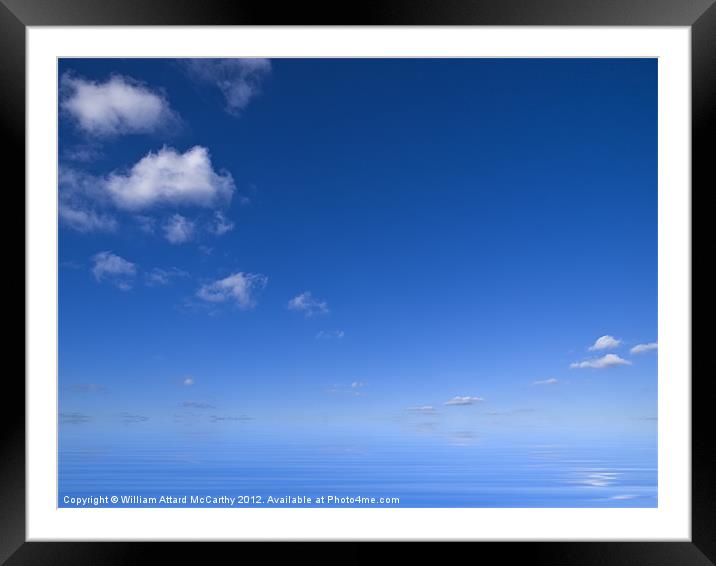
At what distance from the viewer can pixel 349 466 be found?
7.45 ft

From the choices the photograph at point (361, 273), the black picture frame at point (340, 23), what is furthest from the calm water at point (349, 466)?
the black picture frame at point (340, 23)

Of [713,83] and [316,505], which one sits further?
[316,505]

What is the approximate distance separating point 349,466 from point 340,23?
1550mm

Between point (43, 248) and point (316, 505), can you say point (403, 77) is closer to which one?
point (43, 248)

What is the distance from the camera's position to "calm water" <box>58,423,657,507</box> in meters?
1.77

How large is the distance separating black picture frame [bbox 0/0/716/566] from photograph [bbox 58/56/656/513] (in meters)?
0.38

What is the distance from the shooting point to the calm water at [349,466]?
1.77 meters

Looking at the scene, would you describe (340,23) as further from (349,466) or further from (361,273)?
(349,466)

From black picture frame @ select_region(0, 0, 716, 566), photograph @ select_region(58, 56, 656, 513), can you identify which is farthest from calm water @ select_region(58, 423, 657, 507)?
black picture frame @ select_region(0, 0, 716, 566)

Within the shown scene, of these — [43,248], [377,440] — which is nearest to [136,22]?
[43,248]

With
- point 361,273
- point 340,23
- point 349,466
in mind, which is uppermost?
point 340,23

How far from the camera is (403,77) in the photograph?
2395mm

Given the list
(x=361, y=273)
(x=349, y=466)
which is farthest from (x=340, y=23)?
(x=349, y=466)

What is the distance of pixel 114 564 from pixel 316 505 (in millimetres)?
512
